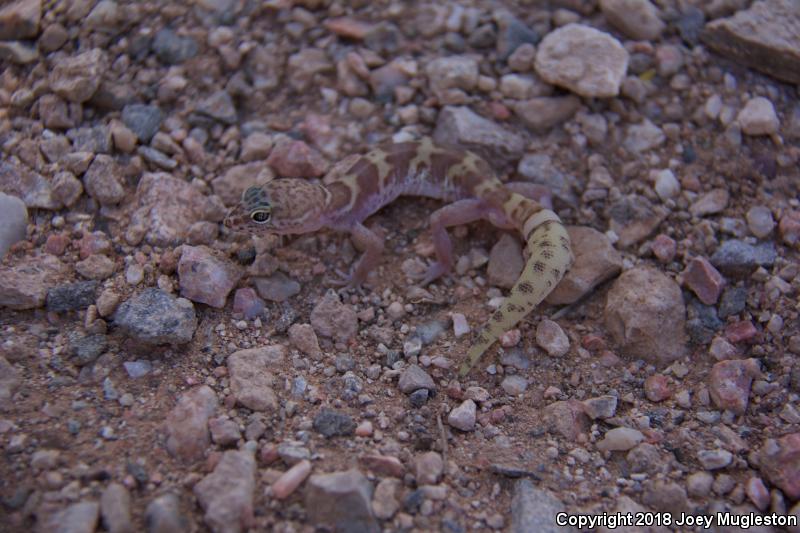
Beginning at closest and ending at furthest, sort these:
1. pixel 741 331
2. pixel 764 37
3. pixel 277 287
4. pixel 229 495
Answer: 1. pixel 229 495
2. pixel 741 331
3. pixel 277 287
4. pixel 764 37

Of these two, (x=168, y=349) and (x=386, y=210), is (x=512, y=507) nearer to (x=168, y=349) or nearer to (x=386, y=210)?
(x=168, y=349)

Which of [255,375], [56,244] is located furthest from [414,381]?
[56,244]

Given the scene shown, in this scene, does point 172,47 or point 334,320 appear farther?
point 172,47

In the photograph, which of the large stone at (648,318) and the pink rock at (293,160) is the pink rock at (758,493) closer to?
the large stone at (648,318)

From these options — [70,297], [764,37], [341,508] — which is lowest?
[341,508]

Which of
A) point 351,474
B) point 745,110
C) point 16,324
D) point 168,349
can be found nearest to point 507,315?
point 351,474

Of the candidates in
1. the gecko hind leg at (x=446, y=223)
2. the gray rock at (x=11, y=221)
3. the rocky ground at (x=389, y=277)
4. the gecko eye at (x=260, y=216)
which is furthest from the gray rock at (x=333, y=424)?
the gray rock at (x=11, y=221)

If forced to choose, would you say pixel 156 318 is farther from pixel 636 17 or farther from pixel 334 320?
pixel 636 17
